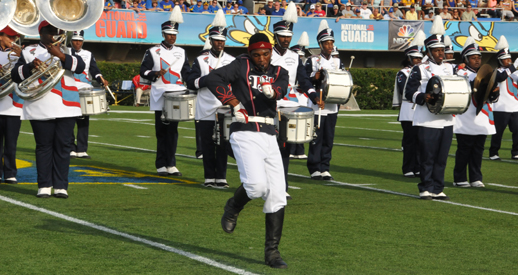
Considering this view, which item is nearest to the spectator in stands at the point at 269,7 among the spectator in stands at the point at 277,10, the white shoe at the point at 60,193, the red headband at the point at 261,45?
the spectator in stands at the point at 277,10

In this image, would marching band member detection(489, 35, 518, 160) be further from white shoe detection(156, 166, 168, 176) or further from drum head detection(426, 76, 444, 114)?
white shoe detection(156, 166, 168, 176)

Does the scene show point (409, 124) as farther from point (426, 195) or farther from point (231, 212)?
point (231, 212)

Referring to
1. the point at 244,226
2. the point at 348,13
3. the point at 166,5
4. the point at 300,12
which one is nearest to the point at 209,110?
the point at 244,226

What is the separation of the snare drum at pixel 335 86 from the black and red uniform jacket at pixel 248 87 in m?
4.28

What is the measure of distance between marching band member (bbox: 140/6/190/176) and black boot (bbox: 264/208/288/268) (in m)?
5.27

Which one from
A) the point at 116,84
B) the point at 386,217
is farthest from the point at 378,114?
the point at 386,217

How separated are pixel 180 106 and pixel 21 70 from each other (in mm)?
2661

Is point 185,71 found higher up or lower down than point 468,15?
higher up

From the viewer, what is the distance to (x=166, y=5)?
28125 mm

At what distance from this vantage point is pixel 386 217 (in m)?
7.95

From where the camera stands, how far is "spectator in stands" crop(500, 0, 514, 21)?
3300cm

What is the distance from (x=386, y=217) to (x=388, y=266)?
217 cm

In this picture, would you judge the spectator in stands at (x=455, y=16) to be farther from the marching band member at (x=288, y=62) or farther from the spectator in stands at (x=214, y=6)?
the marching band member at (x=288, y=62)

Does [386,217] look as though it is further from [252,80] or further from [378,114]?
[378,114]
